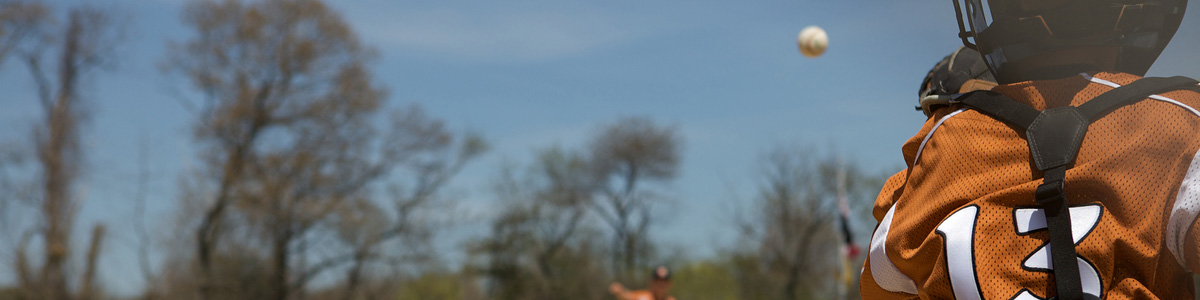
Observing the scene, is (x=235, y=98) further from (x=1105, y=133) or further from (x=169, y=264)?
(x=1105, y=133)

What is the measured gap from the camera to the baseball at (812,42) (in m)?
5.57

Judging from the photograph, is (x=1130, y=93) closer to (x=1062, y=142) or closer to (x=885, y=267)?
(x=1062, y=142)

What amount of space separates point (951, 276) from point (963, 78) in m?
0.48

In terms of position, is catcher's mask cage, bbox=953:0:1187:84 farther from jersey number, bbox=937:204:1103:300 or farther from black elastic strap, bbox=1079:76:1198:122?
jersey number, bbox=937:204:1103:300

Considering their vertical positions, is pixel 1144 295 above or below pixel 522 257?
below

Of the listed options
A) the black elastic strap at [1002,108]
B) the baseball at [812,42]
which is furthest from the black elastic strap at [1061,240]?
the baseball at [812,42]

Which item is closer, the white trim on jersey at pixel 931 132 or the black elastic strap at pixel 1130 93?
the black elastic strap at pixel 1130 93

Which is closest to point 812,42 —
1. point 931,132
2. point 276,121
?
point 931,132

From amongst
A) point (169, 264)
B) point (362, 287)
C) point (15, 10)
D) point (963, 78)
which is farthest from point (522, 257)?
point (963, 78)

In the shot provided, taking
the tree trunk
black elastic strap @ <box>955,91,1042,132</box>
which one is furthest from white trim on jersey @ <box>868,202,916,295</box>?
the tree trunk

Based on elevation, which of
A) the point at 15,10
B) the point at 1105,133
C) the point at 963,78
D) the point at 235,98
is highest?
the point at 15,10

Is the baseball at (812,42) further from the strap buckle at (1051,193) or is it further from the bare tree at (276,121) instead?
the bare tree at (276,121)

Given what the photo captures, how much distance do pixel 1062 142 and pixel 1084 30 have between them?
0.83 ft

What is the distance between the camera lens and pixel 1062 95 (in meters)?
1.51
